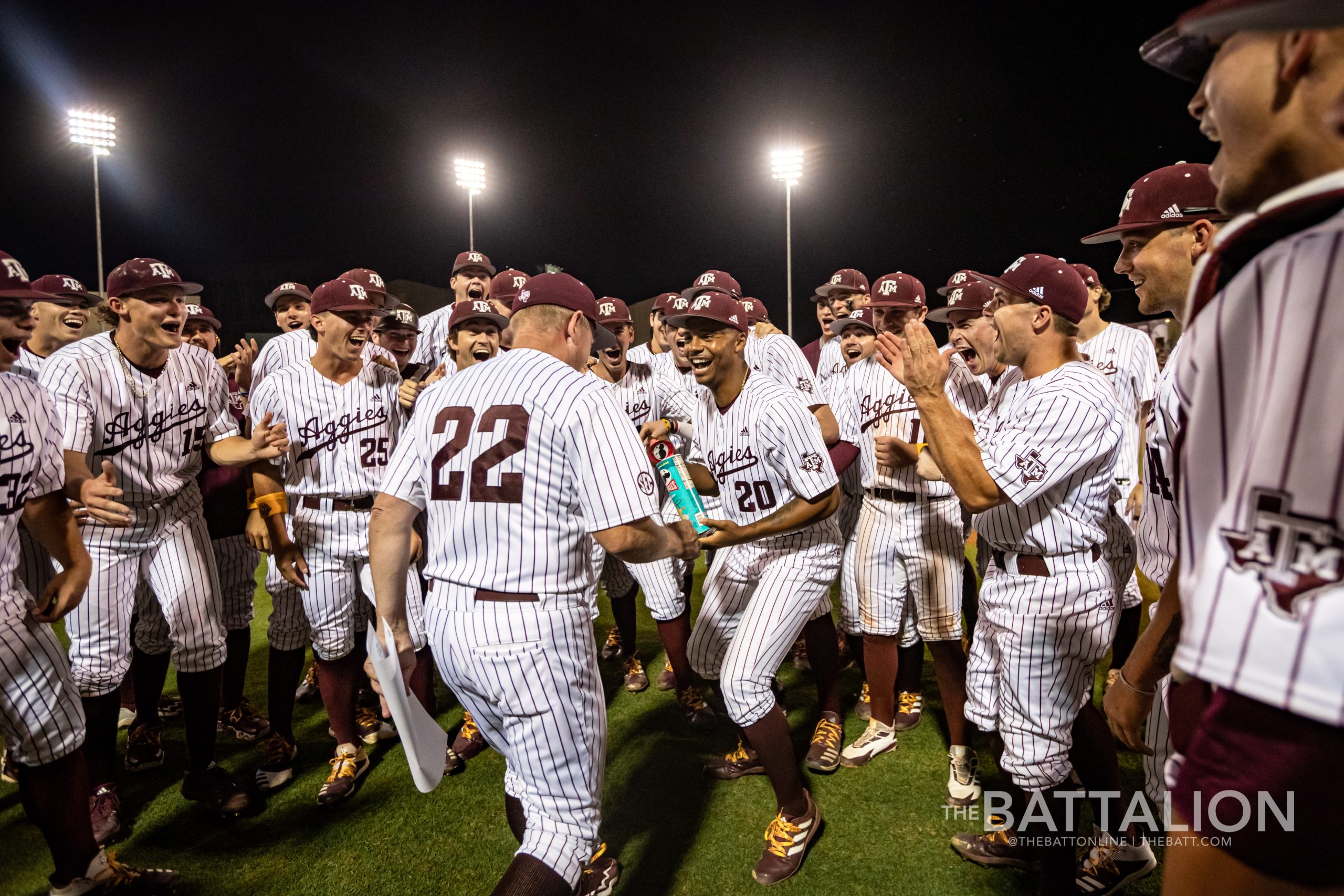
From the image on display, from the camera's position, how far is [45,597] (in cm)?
262

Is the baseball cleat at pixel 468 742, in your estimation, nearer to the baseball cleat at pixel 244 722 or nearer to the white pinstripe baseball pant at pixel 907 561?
the baseball cleat at pixel 244 722

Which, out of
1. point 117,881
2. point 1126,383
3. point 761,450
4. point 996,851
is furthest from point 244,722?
point 1126,383

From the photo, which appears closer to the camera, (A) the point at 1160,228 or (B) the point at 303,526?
(A) the point at 1160,228

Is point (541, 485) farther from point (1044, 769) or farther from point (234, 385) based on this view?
point (234, 385)

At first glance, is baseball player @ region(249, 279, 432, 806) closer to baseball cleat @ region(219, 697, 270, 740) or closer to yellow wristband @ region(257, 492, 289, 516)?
yellow wristband @ region(257, 492, 289, 516)

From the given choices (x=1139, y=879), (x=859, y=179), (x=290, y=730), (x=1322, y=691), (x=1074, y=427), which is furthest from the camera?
(x=859, y=179)

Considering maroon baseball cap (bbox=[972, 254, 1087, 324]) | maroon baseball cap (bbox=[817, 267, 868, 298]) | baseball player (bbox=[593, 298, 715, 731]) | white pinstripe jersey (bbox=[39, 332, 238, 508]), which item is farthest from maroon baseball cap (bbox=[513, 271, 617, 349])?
maroon baseball cap (bbox=[817, 267, 868, 298])

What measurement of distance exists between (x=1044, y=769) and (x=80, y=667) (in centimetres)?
419

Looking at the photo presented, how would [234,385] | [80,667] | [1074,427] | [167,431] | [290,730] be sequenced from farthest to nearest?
[234,385] → [290,730] → [167,431] → [80,667] → [1074,427]

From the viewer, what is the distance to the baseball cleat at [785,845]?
9.57 ft

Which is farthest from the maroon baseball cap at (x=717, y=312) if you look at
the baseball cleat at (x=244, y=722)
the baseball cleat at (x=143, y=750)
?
the baseball cleat at (x=143, y=750)

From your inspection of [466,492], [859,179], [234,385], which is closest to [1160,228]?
[466,492]

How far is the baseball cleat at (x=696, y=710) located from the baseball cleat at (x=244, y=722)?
244 cm

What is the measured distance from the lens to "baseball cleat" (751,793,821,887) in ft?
Result: 9.57
